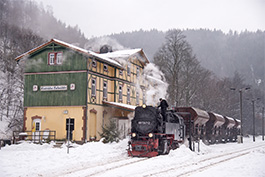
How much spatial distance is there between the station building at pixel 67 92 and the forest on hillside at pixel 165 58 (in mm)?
2922

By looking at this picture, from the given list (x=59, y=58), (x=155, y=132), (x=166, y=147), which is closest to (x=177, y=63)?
(x=59, y=58)

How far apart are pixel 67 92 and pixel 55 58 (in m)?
3.44

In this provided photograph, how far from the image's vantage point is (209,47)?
136m

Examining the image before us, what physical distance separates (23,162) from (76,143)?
13.1m

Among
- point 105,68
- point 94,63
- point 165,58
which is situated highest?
point 165,58

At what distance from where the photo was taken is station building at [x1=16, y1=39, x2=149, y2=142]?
2845 cm

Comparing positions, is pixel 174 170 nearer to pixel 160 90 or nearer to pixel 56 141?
pixel 56 141

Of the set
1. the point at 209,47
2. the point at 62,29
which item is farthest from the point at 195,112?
the point at 209,47

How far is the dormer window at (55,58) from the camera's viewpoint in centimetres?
2980

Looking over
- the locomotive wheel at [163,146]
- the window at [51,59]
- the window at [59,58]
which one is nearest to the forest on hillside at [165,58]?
the window at [51,59]

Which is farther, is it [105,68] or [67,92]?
[105,68]

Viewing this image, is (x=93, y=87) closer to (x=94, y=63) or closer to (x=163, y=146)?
(x=94, y=63)

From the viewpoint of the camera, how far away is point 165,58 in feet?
137

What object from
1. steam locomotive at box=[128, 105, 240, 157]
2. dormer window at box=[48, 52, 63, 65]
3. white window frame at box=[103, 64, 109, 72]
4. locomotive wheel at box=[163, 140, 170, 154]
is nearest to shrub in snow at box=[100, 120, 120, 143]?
steam locomotive at box=[128, 105, 240, 157]
